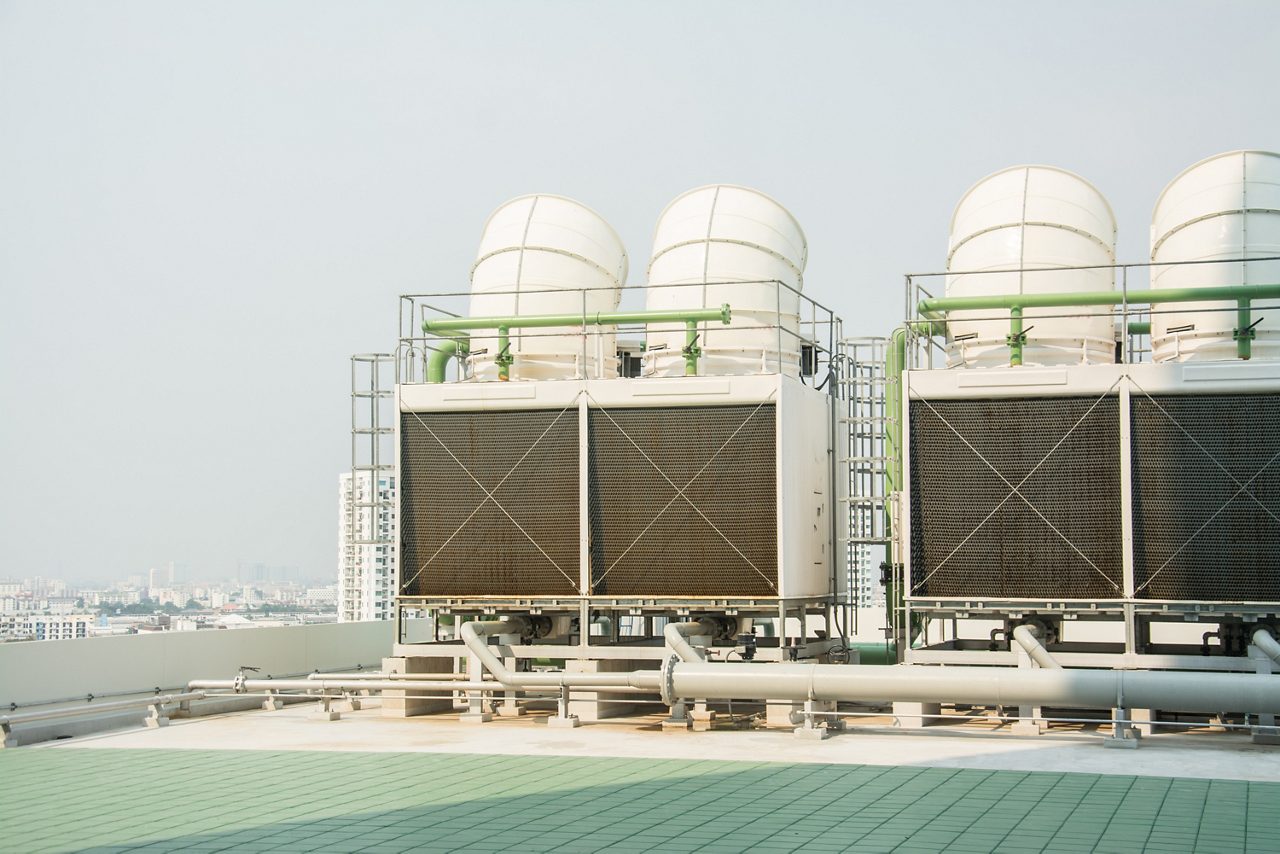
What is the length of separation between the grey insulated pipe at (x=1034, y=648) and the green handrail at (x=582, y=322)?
243 inches

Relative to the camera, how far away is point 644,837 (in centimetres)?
1117

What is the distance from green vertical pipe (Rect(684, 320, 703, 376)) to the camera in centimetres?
2128

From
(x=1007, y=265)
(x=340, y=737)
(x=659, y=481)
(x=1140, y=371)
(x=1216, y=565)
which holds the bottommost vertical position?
(x=340, y=737)

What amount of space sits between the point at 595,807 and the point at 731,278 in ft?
36.5

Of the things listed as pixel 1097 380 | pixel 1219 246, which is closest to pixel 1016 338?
pixel 1097 380

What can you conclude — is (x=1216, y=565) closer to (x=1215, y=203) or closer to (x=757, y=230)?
(x=1215, y=203)

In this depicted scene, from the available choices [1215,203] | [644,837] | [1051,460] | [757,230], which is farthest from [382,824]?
[1215,203]

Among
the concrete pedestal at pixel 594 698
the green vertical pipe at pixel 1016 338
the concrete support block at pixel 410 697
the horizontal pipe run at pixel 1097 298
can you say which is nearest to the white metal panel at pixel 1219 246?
the horizontal pipe run at pixel 1097 298

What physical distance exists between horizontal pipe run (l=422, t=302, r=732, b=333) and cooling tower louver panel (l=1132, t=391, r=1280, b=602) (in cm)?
627

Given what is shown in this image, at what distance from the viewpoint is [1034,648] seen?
18422mm

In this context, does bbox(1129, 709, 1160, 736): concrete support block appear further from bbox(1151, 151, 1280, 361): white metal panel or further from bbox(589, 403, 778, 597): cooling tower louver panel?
bbox(589, 403, 778, 597): cooling tower louver panel

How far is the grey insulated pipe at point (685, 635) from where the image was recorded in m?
19.1

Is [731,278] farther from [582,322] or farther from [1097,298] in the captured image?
[1097,298]

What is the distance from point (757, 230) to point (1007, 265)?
3.97 metres
